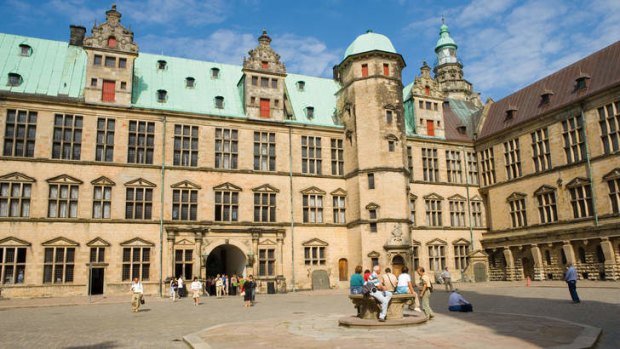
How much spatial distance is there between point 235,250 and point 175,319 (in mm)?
21709

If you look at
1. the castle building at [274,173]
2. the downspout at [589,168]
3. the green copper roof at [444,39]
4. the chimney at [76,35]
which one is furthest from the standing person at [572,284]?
the green copper roof at [444,39]

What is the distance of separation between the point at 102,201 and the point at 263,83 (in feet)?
54.4

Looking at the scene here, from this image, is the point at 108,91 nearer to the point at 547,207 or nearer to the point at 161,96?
the point at 161,96

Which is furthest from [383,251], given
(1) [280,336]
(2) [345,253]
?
(1) [280,336]

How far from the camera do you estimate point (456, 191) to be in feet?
164

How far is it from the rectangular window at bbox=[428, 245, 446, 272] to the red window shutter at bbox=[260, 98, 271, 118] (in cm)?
1979

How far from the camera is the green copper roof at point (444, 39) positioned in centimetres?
8392

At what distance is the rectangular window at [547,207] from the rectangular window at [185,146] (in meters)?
30.0

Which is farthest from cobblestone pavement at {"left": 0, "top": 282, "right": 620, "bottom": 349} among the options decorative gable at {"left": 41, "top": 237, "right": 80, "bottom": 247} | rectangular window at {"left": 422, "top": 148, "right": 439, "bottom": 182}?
rectangular window at {"left": 422, "top": 148, "right": 439, "bottom": 182}

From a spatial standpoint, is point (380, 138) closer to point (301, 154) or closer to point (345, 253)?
point (301, 154)

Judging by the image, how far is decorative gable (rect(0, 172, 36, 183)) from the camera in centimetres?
3406

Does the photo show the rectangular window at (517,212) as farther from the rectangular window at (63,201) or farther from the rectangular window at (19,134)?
the rectangular window at (19,134)

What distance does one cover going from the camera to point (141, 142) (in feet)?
127

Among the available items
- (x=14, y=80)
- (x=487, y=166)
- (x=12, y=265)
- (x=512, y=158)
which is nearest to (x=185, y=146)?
(x=14, y=80)
